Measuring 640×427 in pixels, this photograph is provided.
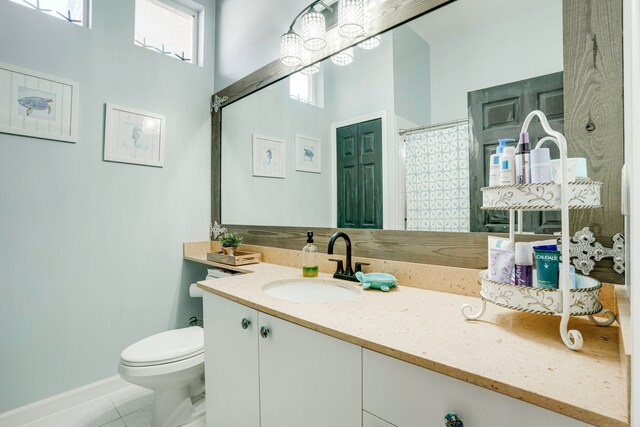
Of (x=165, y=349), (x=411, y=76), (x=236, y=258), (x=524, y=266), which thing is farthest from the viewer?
(x=236, y=258)

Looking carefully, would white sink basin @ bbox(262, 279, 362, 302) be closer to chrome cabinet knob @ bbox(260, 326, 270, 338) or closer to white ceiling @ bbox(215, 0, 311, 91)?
chrome cabinet knob @ bbox(260, 326, 270, 338)

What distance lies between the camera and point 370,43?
4.75ft

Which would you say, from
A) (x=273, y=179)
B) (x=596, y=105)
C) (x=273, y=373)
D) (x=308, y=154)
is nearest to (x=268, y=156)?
(x=273, y=179)

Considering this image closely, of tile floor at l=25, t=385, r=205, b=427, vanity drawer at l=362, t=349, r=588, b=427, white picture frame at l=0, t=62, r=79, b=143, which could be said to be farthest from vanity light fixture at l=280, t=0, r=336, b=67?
tile floor at l=25, t=385, r=205, b=427

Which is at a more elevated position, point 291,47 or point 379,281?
point 291,47

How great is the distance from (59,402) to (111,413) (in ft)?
0.95

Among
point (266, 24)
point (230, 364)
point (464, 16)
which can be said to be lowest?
point (230, 364)

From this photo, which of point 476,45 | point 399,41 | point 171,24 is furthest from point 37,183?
point 476,45

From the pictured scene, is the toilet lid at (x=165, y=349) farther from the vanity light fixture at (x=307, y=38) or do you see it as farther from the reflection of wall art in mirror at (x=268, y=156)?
the vanity light fixture at (x=307, y=38)

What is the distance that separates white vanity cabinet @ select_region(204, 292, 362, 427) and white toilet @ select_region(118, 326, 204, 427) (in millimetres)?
201

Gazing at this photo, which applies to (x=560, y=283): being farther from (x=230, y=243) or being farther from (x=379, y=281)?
(x=230, y=243)

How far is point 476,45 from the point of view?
3.65 feet

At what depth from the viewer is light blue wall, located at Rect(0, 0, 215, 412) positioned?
164 cm

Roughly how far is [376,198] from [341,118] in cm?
47
